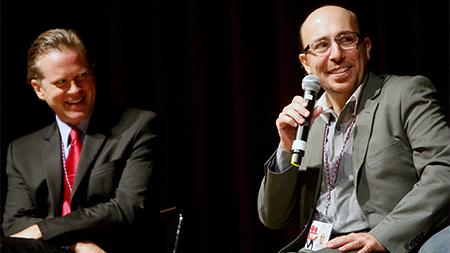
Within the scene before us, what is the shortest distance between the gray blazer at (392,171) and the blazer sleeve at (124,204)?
588 mm

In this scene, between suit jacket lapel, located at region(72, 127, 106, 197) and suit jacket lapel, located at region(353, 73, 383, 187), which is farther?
suit jacket lapel, located at region(72, 127, 106, 197)

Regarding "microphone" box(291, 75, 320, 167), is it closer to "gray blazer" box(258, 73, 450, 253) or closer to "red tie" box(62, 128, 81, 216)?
"gray blazer" box(258, 73, 450, 253)

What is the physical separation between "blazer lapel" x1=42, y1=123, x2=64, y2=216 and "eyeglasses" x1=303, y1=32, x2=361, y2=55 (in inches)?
47.4

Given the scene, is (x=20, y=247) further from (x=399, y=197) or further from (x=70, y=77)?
(x=399, y=197)

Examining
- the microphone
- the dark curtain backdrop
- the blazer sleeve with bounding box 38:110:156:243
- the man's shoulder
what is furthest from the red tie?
the man's shoulder

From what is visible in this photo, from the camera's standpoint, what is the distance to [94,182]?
2861 millimetres

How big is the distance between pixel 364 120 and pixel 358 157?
0.14m

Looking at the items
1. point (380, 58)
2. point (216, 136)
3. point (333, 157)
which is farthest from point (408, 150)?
point (216, 136)

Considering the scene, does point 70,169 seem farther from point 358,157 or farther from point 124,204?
point 358,157

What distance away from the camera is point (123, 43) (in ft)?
13.5

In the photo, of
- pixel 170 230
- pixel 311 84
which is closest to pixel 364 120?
pixel 311 84

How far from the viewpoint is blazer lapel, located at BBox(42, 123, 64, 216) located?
2906mm

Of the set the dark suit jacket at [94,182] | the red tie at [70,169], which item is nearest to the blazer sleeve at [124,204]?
the dark suit jacket at [94,182]

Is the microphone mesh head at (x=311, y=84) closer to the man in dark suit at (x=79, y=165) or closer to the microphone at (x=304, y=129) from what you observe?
the microphone at (x=304, y=129)
